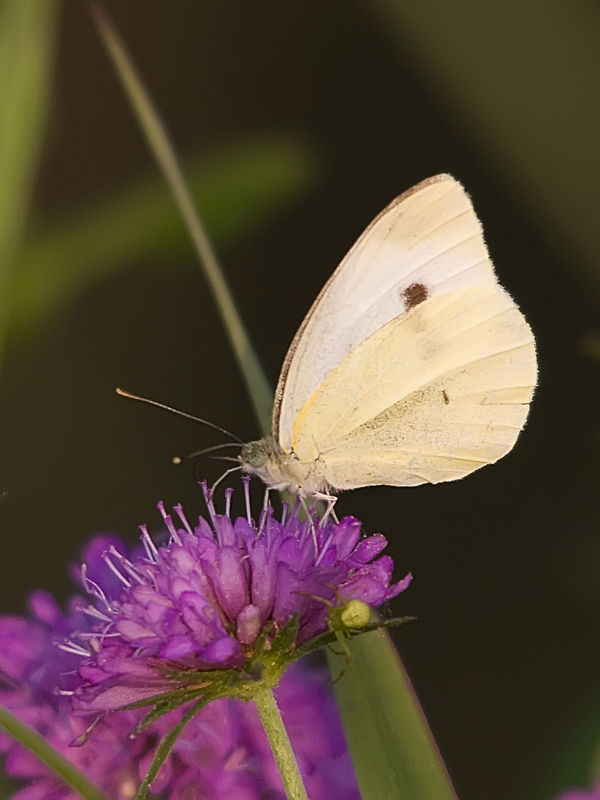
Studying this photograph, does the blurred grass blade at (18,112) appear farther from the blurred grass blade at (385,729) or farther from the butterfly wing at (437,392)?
the blurred grass blade at (385,729)

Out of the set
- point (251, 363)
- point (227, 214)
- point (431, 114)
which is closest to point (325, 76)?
point (431, 114)

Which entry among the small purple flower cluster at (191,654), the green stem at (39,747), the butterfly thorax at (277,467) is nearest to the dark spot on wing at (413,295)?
the butterfly thorax at (277,467)

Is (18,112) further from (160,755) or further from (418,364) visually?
(160,755)

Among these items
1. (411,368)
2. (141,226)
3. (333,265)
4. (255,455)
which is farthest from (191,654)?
(333,265)

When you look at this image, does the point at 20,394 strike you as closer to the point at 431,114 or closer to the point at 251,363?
the point at 431,114

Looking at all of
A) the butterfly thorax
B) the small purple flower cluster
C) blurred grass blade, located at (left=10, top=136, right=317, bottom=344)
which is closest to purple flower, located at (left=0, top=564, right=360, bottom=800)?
the small purple flower cluster
